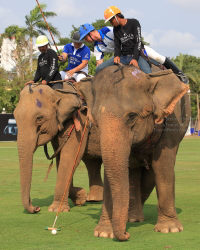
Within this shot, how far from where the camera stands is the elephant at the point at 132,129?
6.09 m

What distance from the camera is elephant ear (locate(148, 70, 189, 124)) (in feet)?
22.1

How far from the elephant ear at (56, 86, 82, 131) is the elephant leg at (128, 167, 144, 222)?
2189mm

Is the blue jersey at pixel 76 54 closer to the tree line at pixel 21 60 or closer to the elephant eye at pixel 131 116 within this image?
the elephant eye at pixel 131 116

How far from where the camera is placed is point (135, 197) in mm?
8570

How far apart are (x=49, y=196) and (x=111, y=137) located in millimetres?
5906

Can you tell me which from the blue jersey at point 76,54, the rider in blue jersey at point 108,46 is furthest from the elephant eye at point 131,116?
the blue jersey at point 76,54

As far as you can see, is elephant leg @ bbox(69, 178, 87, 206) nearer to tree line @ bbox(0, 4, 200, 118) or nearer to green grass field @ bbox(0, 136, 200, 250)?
green grass field @ bbox(0, 136, 200, 250)

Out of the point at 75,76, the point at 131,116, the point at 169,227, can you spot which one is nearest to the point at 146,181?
the point at 169,227

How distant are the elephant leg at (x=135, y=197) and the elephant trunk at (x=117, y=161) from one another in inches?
86.5

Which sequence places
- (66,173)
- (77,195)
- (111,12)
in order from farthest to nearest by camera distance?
1. (77,195)
2. (66,173)
3. (111,12)

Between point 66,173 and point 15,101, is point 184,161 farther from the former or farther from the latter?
point 15,101

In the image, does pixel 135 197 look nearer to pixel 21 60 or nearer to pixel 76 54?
pixel 76 54

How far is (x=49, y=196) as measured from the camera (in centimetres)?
1162

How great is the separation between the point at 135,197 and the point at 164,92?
2.38m
